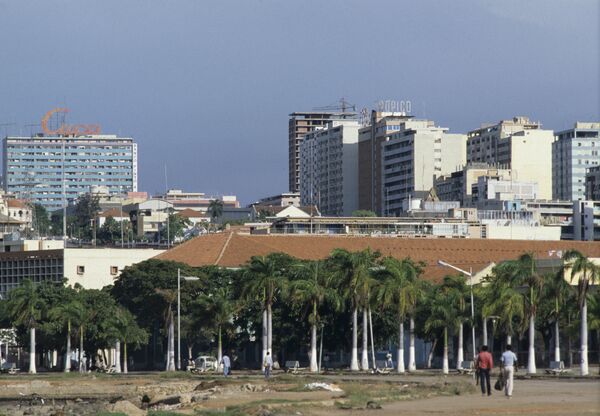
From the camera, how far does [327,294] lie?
11350 centimetres

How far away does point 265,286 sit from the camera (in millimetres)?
113188

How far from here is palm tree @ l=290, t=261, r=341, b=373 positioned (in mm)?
111688

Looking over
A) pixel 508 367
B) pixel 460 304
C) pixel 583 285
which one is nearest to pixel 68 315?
pixel 460 304

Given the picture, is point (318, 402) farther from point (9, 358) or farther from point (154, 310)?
point (9, 358)

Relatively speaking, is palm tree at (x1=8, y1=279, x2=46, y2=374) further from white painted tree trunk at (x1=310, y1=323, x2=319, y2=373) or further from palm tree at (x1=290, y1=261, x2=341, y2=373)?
white painted tree trunk at (x1=310, y1=323, x2=319, y2=373)

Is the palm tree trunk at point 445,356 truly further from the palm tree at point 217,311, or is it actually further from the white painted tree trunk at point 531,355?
the palm tree at point 217,311

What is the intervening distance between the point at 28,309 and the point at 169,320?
10.6m

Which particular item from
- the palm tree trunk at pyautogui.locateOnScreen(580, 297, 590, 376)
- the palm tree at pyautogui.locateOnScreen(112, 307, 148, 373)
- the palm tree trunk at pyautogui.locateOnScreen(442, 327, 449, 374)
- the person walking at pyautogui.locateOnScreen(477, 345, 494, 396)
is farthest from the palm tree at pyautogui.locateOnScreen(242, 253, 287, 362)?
the person walking at pyautogui.locateOnScreen(477, 345, 494, 396)

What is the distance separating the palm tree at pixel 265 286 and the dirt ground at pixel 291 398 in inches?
749

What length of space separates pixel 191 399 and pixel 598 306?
125 feet

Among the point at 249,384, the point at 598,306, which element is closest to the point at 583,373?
the point at 598,306

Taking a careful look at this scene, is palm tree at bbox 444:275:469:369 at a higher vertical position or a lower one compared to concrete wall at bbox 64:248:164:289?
lower

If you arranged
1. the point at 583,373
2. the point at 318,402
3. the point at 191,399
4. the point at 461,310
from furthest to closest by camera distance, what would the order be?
the point at 461,310 → the point at 583,373 → the point at 191,399 → the point at 318,402

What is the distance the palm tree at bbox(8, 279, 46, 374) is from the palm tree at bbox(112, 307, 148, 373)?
5.99m
